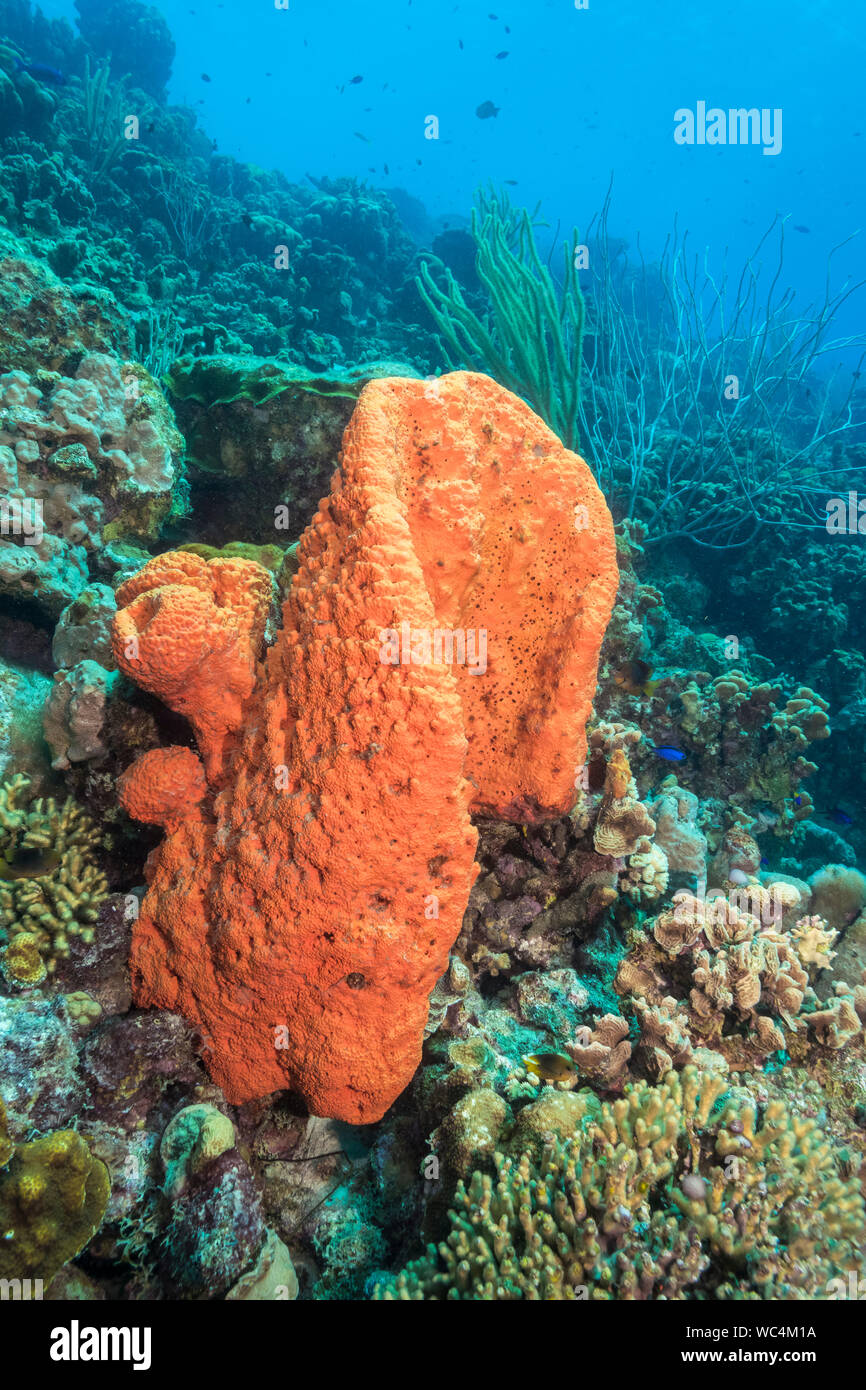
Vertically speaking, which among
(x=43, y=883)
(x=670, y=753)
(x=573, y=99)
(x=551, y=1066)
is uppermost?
(x=573, y=99)

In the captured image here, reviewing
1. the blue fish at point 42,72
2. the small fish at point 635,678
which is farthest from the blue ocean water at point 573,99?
the small fish at point 635,678

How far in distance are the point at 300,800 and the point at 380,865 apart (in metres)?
0.37

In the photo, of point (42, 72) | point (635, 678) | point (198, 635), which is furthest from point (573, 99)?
point (198, 635)

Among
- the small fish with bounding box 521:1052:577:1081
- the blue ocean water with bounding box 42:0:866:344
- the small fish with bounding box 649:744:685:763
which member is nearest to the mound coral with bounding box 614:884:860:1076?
the small fish with bounding box 521:1052:577:1081

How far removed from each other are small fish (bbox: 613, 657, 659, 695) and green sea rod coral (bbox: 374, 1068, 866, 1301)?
3437 mm

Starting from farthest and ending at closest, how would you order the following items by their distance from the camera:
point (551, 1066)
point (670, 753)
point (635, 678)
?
point (635, 678) < point (670, 753) < point (551, 1066)

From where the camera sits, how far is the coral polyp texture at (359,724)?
2.15 meters

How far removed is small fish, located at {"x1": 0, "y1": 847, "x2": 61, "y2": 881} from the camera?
2549 mm

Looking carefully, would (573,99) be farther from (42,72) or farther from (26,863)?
(26,863)

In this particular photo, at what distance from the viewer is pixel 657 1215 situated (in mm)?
2086

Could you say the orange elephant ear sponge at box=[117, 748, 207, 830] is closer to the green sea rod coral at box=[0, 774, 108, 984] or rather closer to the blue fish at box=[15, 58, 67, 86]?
the green sea rod coral at box=[0, 774, 108, 984]

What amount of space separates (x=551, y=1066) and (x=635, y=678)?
3.42 metres

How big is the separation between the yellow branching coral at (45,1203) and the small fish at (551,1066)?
1667 mm

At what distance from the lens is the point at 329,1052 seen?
236 centimetres
